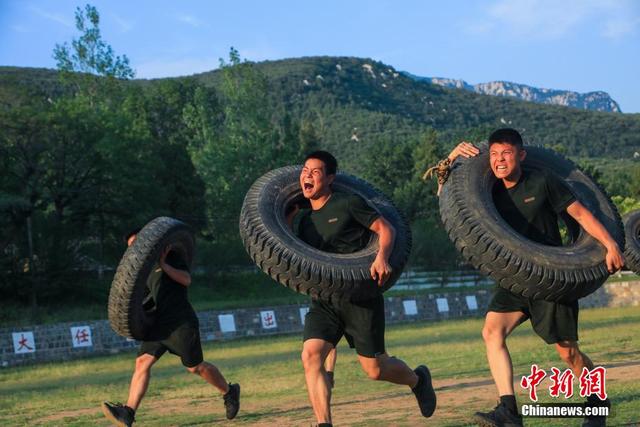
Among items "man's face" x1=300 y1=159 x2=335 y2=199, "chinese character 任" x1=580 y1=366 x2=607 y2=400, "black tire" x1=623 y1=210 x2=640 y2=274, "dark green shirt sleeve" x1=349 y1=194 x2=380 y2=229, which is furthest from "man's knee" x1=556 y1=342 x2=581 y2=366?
"black tire" x1=623 y1=210 x2=640 y2=274

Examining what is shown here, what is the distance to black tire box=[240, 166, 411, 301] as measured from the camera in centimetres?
705

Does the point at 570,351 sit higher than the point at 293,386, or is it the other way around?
the point at 570,351

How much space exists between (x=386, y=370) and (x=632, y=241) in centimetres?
635

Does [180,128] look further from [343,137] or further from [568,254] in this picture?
[568,254]

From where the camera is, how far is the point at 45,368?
22.0 meters

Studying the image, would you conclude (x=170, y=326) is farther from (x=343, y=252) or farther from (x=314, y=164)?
(x=314, y=164)

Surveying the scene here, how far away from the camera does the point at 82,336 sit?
25.0 m

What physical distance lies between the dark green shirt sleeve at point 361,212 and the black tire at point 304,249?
0.79 ft

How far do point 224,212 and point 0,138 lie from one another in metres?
20.7

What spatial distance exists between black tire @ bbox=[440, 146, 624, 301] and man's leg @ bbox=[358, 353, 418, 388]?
1023 mm

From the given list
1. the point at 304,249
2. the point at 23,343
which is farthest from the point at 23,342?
the point at 304,249

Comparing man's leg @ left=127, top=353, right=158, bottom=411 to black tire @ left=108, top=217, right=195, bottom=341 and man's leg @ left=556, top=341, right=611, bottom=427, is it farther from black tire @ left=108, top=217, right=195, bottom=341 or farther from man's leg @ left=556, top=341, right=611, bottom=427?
man's leg @ left=556, top=341, right=611, bottom=427

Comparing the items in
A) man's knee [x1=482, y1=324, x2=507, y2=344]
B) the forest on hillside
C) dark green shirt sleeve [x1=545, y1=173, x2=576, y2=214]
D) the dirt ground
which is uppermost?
the forest on hillside

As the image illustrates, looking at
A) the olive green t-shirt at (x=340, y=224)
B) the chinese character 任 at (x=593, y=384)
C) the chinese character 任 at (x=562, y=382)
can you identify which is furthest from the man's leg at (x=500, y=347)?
the olive green t-shirt at (x=340, y=224)
